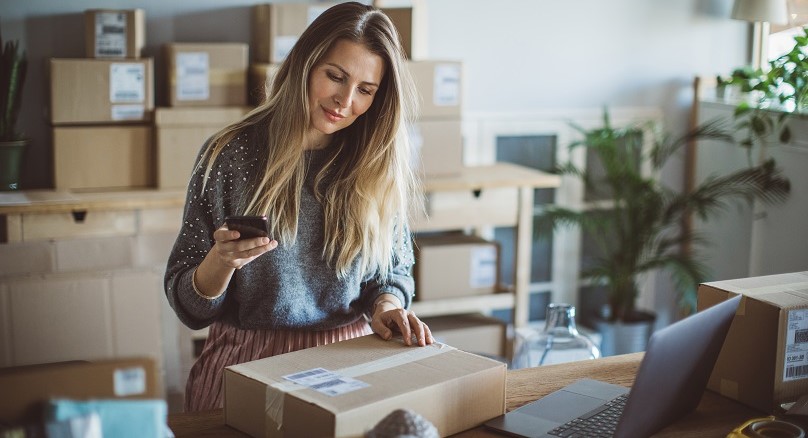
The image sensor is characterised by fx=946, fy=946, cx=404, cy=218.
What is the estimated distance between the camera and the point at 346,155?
2086 mm

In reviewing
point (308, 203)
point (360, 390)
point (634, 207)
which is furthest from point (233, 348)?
point (634, 207)

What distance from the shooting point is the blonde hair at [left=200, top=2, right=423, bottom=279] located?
1.94m

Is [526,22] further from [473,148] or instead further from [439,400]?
[439,400]

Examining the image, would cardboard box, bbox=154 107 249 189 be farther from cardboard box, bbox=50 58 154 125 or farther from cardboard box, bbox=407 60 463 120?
cardboard box, bbox=407 60 463 120

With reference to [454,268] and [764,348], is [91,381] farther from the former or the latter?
[454,268]

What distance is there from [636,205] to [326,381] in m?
2.84

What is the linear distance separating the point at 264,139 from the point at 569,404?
82 cm

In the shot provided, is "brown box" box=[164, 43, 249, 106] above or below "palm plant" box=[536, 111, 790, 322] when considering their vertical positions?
above

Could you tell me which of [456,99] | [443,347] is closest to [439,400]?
[443,347]

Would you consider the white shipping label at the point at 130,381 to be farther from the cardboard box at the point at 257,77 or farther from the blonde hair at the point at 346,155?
the cardboard box at the point at 257,77

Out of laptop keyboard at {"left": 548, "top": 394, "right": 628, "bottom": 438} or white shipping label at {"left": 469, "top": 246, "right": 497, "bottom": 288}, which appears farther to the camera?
white shipping label at {"left": 469, "top": 246, "right": 497, "bottom": 288}

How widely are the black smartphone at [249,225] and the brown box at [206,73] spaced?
5.78ft

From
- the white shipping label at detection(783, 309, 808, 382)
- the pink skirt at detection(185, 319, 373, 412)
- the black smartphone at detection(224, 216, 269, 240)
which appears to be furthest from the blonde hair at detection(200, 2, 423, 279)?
the white shipping label at detection(783, 309, 808, 382)

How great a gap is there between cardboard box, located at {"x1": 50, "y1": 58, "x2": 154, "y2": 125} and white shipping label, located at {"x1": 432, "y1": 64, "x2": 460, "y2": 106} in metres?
1.02
